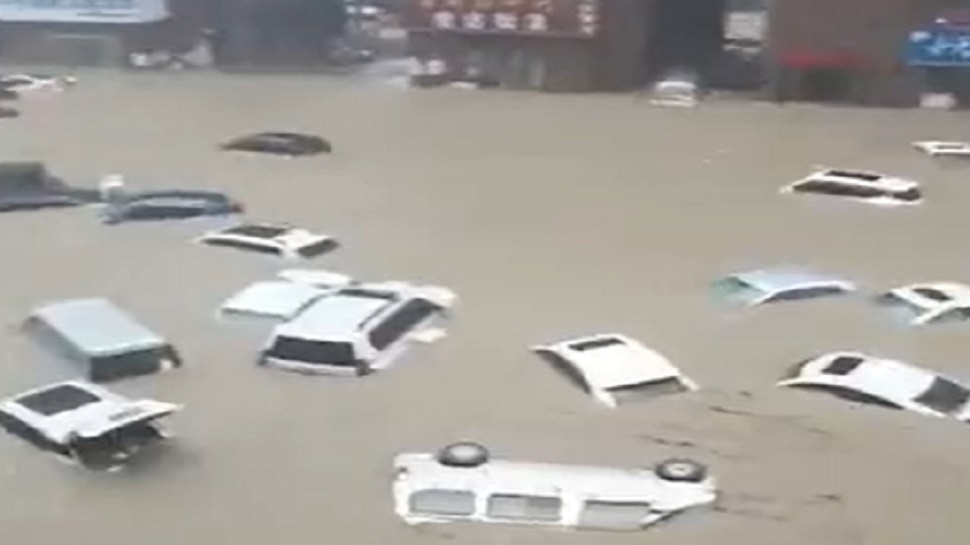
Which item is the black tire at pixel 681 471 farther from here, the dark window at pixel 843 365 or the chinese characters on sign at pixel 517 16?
the chinese characters on sign at pixel 517 16

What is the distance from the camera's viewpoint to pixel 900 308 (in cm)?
170

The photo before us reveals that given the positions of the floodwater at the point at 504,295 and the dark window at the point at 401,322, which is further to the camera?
the dark window at the point at 401,322

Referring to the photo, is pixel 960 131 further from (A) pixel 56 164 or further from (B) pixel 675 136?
(A) pixel 56 164

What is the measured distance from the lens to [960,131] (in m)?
2.86

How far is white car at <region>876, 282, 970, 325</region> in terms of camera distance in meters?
1.66

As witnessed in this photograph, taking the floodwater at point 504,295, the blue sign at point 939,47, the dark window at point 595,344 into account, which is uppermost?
the blue sign at point 939,47

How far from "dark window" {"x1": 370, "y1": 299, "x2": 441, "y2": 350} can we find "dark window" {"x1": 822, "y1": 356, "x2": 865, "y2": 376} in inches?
16.6

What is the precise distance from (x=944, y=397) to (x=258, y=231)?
0.91 meters

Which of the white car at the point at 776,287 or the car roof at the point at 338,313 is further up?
the car roof at the point at 338,313

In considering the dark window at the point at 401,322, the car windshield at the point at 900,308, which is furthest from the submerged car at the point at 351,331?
the car windshield at the point at 900,308

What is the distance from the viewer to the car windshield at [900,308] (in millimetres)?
1665

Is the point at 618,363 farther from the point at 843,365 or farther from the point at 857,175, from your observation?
the point at 857,175

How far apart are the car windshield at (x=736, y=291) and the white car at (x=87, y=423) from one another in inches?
26.8

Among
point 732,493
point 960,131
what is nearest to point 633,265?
point 732,493
